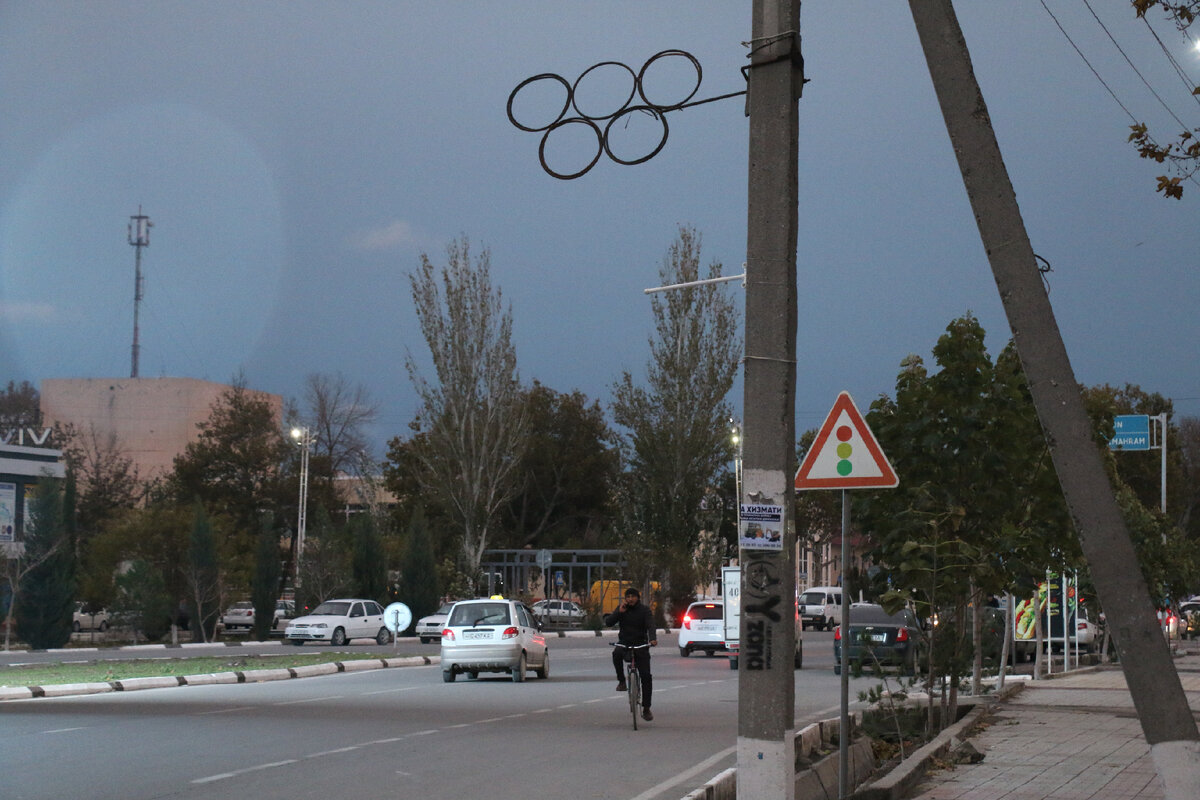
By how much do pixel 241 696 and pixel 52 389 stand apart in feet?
247

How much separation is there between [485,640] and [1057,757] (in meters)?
14.9

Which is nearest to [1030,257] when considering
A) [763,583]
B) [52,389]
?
[763,583]

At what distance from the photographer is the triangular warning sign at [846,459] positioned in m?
9.68

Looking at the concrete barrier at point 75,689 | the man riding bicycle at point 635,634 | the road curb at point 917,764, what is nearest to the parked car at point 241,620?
the concrete barrier at point 75,689

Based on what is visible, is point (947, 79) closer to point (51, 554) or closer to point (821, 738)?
point (821, 738)

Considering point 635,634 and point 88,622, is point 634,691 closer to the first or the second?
point 635,634

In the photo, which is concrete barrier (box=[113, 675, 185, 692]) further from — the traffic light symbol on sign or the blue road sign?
the blue road sign

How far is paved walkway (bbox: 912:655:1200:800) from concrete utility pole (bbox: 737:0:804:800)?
136 inches

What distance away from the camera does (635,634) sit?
18.6 metres

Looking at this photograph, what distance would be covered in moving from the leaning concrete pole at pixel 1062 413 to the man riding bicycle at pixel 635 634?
1116 cm

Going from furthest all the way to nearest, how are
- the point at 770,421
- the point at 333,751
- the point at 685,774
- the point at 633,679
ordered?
1. the point at 633,679
2. the point at 333,751
3. the point at 685,774
4. the point at 770,421

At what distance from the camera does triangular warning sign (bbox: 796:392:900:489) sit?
968 centimetres

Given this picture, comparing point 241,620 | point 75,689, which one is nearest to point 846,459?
point 75,689

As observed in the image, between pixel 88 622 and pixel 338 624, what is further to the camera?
pixel 88 622
